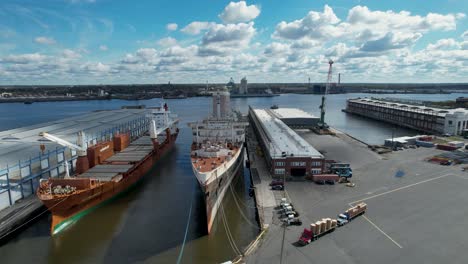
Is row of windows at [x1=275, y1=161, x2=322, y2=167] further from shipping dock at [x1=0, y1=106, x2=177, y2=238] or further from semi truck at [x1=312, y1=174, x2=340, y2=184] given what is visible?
shipping dock at [x1=0, y1=106, x2=177, y2=238]

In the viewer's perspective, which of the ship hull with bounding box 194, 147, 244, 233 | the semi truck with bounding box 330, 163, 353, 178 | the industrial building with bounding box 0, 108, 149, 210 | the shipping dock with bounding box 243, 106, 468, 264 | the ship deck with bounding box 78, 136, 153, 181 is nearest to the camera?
the shipping dock with bounding box 243, 106, 468, 264

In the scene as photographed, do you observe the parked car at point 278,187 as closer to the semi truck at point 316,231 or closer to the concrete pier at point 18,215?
the semi truck at point 316,231

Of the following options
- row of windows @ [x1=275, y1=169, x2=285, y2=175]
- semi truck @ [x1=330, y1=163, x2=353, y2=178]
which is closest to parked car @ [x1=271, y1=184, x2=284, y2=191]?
row of windows @ [x1=275, y1=169, x2=285, y2=175]

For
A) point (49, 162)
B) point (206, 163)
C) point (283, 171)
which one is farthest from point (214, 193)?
point (49, 162)

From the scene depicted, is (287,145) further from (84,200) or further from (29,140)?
(29,140)

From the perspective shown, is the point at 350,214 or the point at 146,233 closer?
the point at 350,214

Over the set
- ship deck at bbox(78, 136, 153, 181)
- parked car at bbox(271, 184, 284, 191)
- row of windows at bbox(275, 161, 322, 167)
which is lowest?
parked car at bbox(271, 184, 284, 191)
